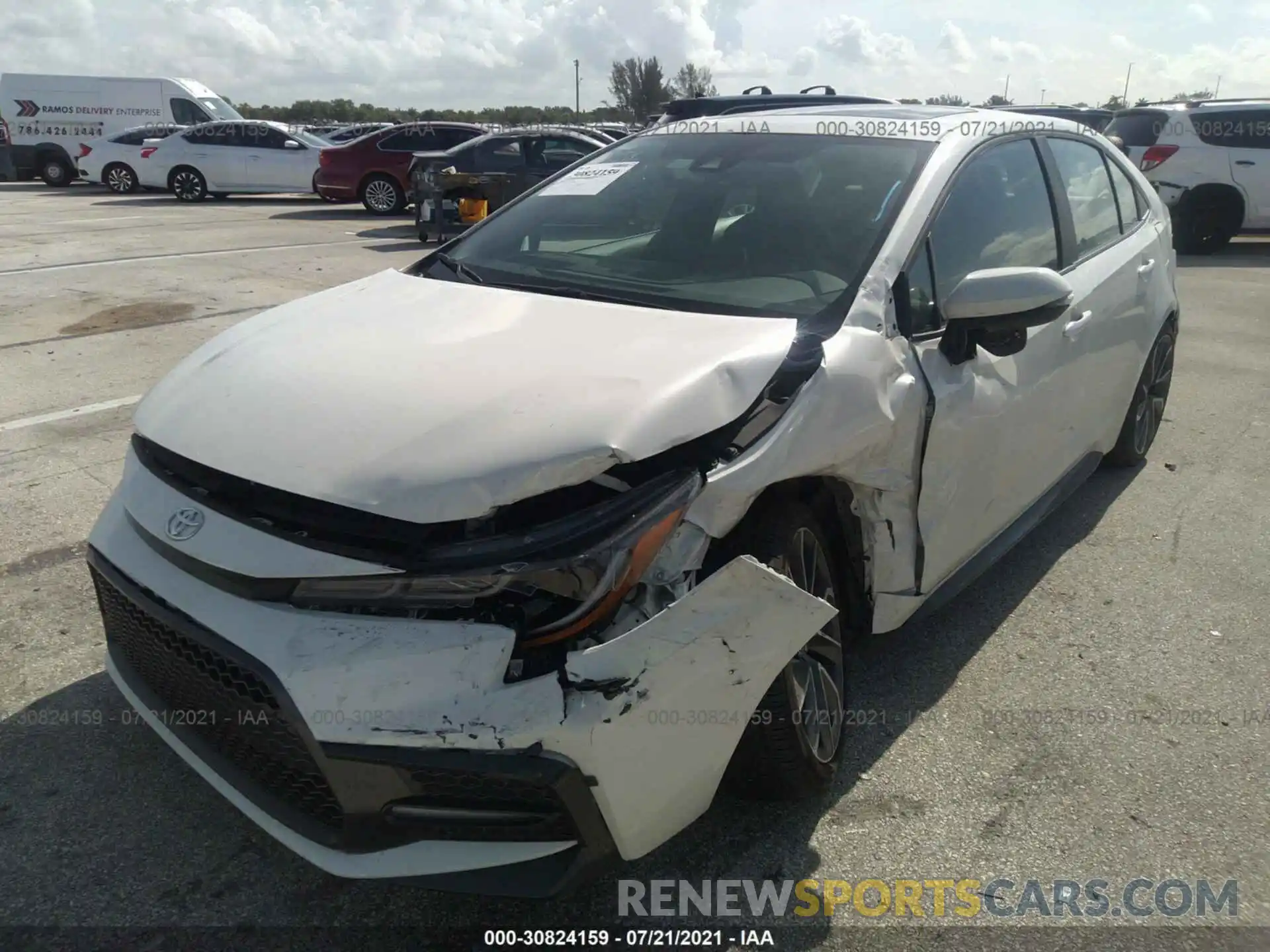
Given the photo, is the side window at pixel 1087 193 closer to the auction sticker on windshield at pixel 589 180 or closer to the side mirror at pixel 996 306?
the side mirror at pixel 996 306

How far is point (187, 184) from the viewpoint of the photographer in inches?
731

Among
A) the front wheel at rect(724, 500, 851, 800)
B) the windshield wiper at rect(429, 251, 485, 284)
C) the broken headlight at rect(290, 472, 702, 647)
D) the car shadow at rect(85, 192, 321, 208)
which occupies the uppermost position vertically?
the car shadow at rect(85, 192, 321, 208)

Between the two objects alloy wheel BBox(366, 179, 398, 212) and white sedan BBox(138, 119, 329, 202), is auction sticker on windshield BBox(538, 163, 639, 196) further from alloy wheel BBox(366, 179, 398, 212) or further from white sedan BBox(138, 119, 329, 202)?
white sedan BBox(138, 119, 329, 202)

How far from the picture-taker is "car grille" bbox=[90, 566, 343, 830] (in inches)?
74.9

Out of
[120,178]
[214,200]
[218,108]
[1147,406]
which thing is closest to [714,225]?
[1147,406]

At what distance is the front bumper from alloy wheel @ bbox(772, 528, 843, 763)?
24 cm

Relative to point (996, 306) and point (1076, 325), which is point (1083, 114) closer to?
point (1076, 325)

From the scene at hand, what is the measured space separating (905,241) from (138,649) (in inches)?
86.7

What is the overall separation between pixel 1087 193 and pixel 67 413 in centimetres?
512

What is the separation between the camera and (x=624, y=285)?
9.42ft

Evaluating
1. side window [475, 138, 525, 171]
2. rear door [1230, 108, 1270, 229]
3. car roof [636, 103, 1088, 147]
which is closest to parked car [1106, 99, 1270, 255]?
rear door [1230, 108, 1270, 229]

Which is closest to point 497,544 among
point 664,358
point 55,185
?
point 664,358

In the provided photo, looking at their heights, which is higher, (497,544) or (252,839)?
(497,544)

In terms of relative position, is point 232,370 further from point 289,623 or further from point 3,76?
point 3,76
